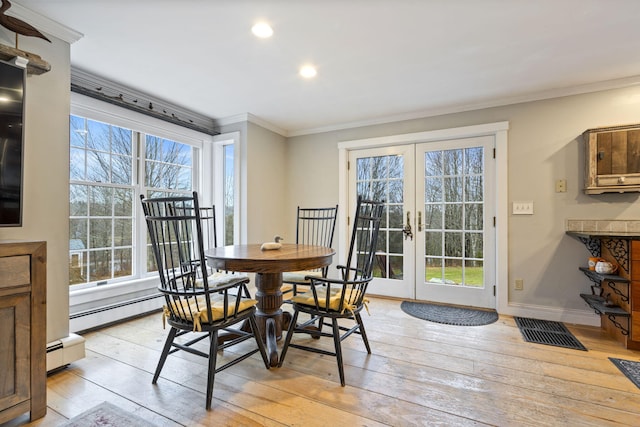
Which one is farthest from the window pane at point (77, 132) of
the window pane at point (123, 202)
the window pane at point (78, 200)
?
the window pane at point (123, 202)

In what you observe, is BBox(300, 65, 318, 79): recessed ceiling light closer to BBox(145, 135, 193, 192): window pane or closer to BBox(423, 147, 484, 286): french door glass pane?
BBox(423, 147, 484, 286): french door glass pane

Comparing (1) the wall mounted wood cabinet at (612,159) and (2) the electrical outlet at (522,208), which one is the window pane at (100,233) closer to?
(2) the electrical outlet at (522,208)

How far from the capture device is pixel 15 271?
1.49m

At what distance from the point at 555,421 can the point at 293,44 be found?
9.15ft

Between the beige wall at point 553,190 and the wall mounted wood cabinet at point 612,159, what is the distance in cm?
15

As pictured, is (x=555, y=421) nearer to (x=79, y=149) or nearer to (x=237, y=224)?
(x=237, y=224)

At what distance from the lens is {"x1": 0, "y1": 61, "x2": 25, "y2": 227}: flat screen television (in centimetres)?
172

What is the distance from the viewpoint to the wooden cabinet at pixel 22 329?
1.45 m

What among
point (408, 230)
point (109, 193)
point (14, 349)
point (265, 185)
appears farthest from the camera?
point (265, 185)

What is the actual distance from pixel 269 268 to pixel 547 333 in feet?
8.47

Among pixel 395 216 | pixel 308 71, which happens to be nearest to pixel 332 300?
pixel 308 71

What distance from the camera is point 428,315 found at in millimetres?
3207

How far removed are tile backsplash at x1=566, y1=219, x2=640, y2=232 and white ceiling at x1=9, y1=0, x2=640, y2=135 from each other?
1273 millimetres

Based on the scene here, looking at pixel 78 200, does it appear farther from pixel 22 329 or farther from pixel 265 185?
pixel 265 185
